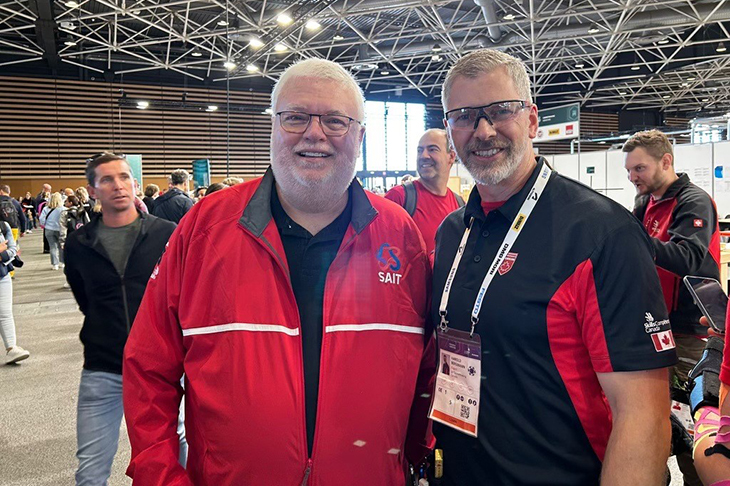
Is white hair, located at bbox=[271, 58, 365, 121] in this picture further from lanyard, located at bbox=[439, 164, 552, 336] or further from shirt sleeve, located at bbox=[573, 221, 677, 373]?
shirt sleeve, located at bbox=[573, 221, 677, 373]

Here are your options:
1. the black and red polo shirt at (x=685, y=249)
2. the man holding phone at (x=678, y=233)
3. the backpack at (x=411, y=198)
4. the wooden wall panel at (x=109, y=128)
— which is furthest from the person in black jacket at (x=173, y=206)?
the wooden wall panel at (x=109, y=128)

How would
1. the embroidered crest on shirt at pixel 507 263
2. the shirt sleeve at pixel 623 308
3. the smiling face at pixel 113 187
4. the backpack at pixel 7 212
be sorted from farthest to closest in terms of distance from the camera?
the backpack at pixel 7 212, the smiling face at pixel 113 187, the embroidered crest on shirt at pixel 507 263, the shirt sleeve at pixel 623 308

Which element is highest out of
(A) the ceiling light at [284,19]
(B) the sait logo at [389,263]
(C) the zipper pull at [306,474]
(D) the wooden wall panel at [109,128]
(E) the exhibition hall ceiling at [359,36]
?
(E) the exhibition hall ceiling at [359,36]

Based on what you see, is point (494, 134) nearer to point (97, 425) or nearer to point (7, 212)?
point (97, 425)

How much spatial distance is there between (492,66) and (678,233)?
1815 millimetres

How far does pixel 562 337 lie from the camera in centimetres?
120

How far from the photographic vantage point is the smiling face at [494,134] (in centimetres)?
139

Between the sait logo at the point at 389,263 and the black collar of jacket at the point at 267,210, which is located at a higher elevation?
the black collar of jacket at the point at 267,210

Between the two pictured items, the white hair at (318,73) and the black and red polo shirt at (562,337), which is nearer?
the black and red polo shirt at (562,337)

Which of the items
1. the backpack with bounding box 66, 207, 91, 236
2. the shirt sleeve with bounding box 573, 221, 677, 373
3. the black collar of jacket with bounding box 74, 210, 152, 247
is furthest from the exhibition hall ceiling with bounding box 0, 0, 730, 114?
the shirt sleeve with bounding box 573, 221, 677, 373

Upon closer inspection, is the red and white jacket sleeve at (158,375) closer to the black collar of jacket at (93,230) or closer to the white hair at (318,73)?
the white hair at (318,73)

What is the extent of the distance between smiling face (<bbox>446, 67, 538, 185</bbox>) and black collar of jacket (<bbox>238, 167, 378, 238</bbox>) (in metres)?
0.34

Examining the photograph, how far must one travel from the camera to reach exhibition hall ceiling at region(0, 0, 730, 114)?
13.0 metres

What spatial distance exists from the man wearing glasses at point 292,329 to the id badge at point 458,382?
103 mm
